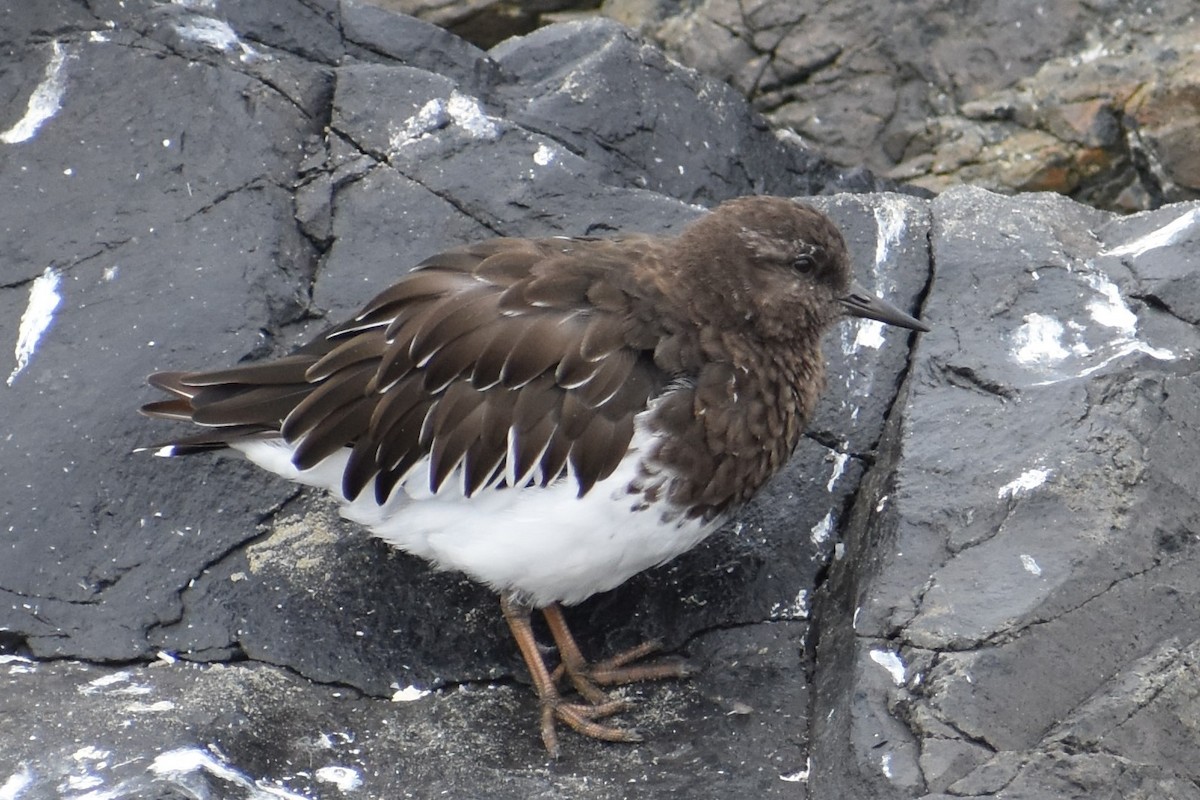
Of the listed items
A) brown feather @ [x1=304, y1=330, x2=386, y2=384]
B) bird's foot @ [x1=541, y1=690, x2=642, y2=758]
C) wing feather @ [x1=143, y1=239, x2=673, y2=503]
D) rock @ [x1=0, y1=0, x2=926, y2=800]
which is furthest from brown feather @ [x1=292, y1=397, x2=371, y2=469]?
bird's foot @ [x1=541, y1=690, x2=642, y2=758]

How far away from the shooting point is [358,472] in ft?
17.7

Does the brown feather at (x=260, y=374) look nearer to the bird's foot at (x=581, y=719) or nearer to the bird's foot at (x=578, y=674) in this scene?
the bird's foot at (x=578, y=674)

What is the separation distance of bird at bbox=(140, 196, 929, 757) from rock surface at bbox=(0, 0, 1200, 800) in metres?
0.34

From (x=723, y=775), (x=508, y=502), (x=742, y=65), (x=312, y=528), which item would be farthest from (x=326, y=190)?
(x=742, y=65)

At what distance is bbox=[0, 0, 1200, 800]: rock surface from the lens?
4.75 metres

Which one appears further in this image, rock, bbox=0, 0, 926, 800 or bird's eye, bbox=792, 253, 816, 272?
bird's eye, bbox=792, 253, 816, 272

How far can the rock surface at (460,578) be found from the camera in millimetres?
4750

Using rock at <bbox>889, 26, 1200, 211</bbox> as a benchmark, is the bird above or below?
above

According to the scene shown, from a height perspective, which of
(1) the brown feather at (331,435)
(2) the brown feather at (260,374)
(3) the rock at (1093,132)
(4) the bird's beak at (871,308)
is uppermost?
(2) the brown feather at (260,374)

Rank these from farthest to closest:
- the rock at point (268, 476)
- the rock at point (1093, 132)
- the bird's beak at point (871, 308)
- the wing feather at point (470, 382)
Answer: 1. the rock at point (1093, 132)
2. the bird's beak at point (871, 308)
3. the wing feather at point (470, 382)
4. the rock at point (268, 476)

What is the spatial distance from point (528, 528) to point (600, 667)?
76 centimetres

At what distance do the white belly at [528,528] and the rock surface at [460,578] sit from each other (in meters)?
0.42

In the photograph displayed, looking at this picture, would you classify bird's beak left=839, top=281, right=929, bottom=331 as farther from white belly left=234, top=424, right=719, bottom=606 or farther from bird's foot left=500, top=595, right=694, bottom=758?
bird's foot left=500, top=595, right=694, bottom=758

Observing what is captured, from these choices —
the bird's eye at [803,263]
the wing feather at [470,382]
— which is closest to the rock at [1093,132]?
the bird's eye at [803,263]
